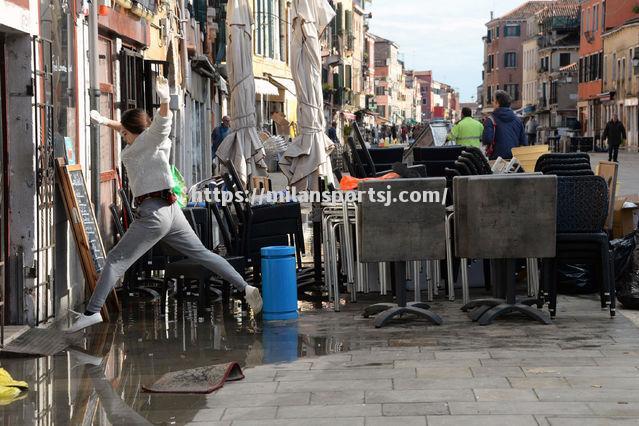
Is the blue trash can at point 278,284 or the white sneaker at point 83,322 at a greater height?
the blue trash can at point 278,284

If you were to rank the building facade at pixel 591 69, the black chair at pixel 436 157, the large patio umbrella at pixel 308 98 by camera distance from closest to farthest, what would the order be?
the black chair at pixel 436 157 → the large patio umbrella at pixel 308 98 → the building facade at pixel 591 69

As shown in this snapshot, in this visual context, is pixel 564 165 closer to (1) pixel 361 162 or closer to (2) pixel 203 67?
(1) pixel 361 162

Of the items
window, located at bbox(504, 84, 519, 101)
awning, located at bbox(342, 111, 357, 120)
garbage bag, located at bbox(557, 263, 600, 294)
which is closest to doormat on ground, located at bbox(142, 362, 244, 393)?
garbage bag, located at bbox(557, 263, 600, 294)

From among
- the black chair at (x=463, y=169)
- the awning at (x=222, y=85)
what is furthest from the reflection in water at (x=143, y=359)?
the awning at (x=222, y=85)

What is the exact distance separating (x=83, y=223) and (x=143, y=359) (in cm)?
220

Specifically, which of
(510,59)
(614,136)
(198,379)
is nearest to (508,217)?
(198,379)

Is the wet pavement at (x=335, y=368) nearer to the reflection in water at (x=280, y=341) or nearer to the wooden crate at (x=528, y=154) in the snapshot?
the reflection in water at (x=280, y=341)

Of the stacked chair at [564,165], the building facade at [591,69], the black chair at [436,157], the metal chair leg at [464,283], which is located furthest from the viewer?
the building facade at [591,69]

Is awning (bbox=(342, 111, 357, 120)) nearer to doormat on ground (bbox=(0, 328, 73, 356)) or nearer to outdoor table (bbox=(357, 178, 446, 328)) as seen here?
outdoor table (bbox=(357, 178, 446, 328))

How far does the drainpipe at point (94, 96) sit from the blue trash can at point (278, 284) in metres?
Result: 2.26

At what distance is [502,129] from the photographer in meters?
16.7

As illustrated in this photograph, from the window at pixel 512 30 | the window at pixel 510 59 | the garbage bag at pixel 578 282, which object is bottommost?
the garbage bag at pixel 578 282

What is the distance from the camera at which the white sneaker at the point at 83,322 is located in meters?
9.30

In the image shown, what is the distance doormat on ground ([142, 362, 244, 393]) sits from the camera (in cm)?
725
